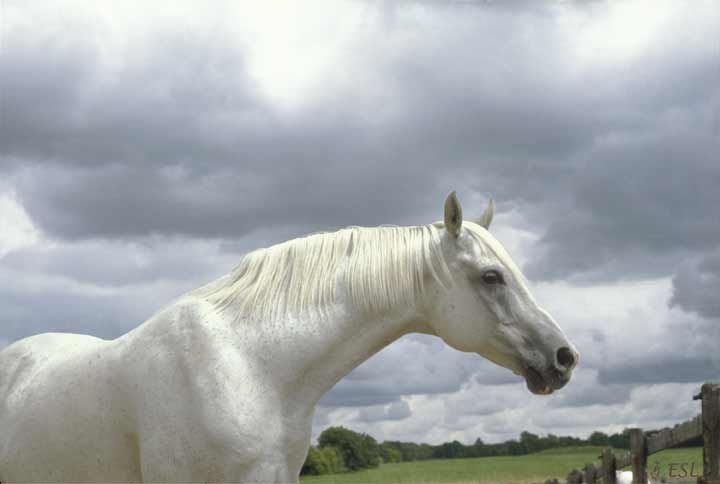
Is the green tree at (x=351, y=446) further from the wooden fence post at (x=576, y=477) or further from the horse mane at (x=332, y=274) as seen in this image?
the horse mane at (x=332, y=274)

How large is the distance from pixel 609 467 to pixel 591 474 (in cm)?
192

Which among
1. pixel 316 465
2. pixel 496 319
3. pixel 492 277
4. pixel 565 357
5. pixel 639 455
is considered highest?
pixel 492 277

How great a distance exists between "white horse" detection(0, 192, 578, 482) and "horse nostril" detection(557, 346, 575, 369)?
2 cm

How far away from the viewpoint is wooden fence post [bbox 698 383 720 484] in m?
9.23

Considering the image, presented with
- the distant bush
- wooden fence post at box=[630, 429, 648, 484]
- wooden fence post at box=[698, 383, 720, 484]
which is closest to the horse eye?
wooden fence post at box=[698, 383, 720, 484]

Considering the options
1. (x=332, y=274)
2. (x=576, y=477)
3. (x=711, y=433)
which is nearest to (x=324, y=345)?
(x=332, y=274)

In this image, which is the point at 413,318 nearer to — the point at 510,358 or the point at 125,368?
the point at 510,358

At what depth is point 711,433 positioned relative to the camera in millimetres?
9336

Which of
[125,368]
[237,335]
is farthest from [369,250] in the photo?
[125,368]

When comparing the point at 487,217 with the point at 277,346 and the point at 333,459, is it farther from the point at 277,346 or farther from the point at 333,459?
the point at 333,459

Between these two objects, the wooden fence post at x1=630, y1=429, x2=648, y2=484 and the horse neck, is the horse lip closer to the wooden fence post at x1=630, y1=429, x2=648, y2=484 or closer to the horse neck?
the horse neck

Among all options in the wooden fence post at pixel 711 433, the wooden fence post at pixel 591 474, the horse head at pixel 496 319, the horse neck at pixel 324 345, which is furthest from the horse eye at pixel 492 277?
the wooden fence post at pixel 591 474

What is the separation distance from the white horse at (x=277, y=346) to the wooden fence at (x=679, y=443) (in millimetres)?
5790

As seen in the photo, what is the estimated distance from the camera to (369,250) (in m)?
4.83
